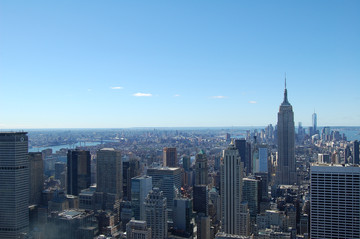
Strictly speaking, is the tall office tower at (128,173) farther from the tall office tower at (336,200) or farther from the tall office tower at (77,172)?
the tall office tower at (336,200)

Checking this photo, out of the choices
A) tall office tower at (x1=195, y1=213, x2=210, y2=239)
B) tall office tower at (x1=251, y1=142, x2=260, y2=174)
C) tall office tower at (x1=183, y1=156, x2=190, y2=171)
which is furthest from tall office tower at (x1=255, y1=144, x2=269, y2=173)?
tall office tower at (x1=195, y1=213, x2=210, y2=239)

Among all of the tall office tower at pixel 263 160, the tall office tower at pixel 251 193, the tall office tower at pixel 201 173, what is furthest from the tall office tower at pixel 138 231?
the tall office tower at pixel 263 160

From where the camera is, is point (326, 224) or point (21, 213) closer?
point (326, 224)

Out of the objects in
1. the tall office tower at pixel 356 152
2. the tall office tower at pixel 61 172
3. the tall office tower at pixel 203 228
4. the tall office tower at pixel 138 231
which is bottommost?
the tall office tower at pixel 203 228

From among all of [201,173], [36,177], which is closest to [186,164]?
[201,173]

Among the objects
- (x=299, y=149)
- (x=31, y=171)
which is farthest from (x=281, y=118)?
(x=31, y=171)

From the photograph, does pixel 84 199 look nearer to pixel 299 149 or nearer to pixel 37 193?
pixel 37 193
